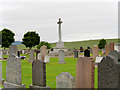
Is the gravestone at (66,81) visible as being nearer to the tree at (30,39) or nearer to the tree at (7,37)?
the tree at (7,37)

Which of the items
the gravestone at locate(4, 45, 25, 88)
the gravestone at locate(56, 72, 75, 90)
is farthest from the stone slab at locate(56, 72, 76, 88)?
the gravestone at locate(4, 45, 25, 88)

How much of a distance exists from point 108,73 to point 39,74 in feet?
9.57

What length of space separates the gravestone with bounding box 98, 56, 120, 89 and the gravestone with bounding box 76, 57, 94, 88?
0.53 metres

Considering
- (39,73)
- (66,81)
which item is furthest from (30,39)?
(66,81)

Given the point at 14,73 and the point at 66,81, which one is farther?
the point at 14,73

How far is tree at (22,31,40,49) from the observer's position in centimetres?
6159

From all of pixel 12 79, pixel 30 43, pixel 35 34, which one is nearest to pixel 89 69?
pixel 12 79

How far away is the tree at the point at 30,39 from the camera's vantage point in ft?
202

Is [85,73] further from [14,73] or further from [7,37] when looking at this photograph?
[7,37]

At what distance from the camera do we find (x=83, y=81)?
6.50 metres

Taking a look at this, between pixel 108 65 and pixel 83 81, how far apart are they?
1423 mm

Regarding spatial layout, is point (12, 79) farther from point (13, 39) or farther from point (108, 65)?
point (13, 39)

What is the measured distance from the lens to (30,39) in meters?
61.8

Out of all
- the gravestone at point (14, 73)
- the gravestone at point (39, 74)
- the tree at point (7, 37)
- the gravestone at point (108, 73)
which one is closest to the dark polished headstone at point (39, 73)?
the gravestone at point (39, 74)
